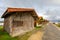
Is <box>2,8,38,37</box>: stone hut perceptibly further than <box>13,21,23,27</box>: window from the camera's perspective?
No

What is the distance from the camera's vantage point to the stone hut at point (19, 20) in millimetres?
21036

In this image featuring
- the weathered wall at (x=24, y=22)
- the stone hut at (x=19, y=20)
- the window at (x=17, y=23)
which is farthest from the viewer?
the window at (x=17, y=23)

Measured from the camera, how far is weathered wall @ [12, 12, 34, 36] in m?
21.6

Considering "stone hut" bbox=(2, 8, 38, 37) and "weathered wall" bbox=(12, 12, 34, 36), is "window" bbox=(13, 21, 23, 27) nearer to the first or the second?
"stone hut" bbox=(2, 8, 38, 37)

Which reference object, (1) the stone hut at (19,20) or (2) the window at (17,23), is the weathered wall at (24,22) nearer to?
(1) the stone hut at (19,20)

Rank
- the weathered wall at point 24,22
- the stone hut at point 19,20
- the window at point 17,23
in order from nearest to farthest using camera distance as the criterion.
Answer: the stone hut at point 19,20 → the weathered wall at point 24,22 → the window at point 17,23

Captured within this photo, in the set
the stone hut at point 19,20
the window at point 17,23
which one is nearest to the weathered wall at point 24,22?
the stone hut at point 19,20

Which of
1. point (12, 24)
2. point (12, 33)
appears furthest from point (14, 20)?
point (12, 33)

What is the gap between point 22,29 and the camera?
22969 millimetres

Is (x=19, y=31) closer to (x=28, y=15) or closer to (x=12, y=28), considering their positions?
(x=12, y=28)

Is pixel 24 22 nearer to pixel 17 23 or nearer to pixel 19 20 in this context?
pixel 19 20

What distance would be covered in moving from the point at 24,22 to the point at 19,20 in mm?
1275

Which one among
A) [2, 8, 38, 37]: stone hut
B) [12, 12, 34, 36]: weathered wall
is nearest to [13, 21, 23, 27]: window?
[2, 8, 38, 37]: stone hut

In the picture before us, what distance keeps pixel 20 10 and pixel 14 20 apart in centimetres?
183
